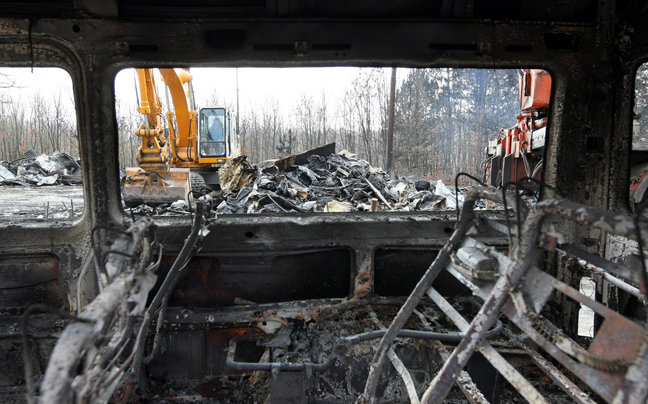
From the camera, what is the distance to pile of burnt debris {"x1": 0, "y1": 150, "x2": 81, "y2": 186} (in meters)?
14.9

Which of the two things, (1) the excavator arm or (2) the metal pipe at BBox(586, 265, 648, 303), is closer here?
(2) the metal pipe at BBox(586, 265, 648, 303)

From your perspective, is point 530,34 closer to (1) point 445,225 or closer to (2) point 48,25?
(1) point 445,225

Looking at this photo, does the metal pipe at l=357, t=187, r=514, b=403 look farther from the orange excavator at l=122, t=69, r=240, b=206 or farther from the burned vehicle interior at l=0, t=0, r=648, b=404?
the orange excavator at l=122, t=69, r=240, b=206

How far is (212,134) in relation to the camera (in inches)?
428

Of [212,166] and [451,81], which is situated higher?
[451,81]

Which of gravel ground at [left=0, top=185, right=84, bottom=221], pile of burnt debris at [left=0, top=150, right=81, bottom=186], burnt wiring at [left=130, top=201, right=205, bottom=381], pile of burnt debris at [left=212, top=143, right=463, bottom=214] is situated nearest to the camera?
burnt wiring at [left=130, top=201, right=205, bottom=381]

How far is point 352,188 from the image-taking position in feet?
31.5

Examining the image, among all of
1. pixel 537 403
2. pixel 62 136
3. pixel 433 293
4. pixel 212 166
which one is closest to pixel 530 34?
pixel 433 293

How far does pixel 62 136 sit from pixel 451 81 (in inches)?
734

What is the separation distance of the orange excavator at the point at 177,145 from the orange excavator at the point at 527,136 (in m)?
5.59

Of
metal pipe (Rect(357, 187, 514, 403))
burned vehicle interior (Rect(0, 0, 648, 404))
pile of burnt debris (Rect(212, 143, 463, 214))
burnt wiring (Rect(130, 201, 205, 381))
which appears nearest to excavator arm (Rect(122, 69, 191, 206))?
pile of burnt debris (Rect(212, 143, 463, 214))

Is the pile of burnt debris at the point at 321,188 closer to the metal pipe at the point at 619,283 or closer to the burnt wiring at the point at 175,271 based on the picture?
A: the burnt wiring at the point at 175,271

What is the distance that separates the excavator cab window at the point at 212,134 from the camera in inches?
424

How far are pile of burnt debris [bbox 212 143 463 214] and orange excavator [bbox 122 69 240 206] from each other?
2.61 feet
